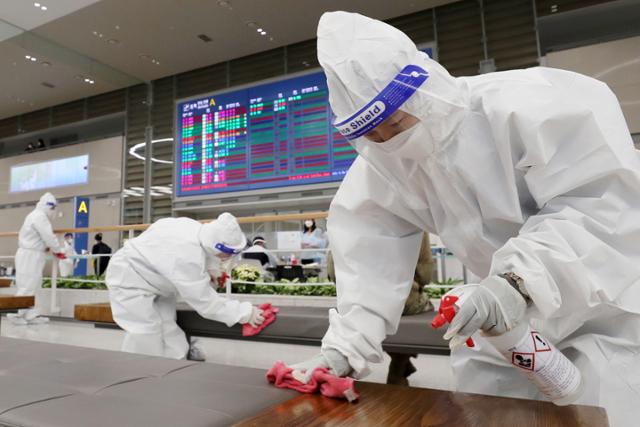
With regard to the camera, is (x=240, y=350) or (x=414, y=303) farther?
(x=240, y=350)

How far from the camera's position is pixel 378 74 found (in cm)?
93

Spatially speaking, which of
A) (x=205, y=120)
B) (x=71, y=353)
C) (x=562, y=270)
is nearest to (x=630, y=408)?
(x=562, y=270)

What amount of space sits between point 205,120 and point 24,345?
5607 millimetres

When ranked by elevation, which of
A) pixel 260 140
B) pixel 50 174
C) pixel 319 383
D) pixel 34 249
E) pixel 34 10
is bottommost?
pixel 319 383

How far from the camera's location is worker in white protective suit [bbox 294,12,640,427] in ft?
2.70

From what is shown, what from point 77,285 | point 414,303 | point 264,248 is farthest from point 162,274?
point 77,285

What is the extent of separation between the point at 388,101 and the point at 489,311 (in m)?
0.46

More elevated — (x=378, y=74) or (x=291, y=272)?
(x=378, y=74)

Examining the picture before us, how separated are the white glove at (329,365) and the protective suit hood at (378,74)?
51 cm

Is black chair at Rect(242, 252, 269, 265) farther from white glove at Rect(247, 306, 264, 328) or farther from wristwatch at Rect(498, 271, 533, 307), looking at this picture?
wristwatch at Rect(498, 271, 533, 307)

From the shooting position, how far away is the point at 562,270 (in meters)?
0.81

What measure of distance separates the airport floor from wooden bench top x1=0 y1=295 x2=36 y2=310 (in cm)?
45

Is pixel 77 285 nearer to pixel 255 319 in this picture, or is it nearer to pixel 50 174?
pixel 255 319

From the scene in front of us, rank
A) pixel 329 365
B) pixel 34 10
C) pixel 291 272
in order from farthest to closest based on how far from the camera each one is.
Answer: pixel 34 10 < pixel 291 272 < pixel 329 365
